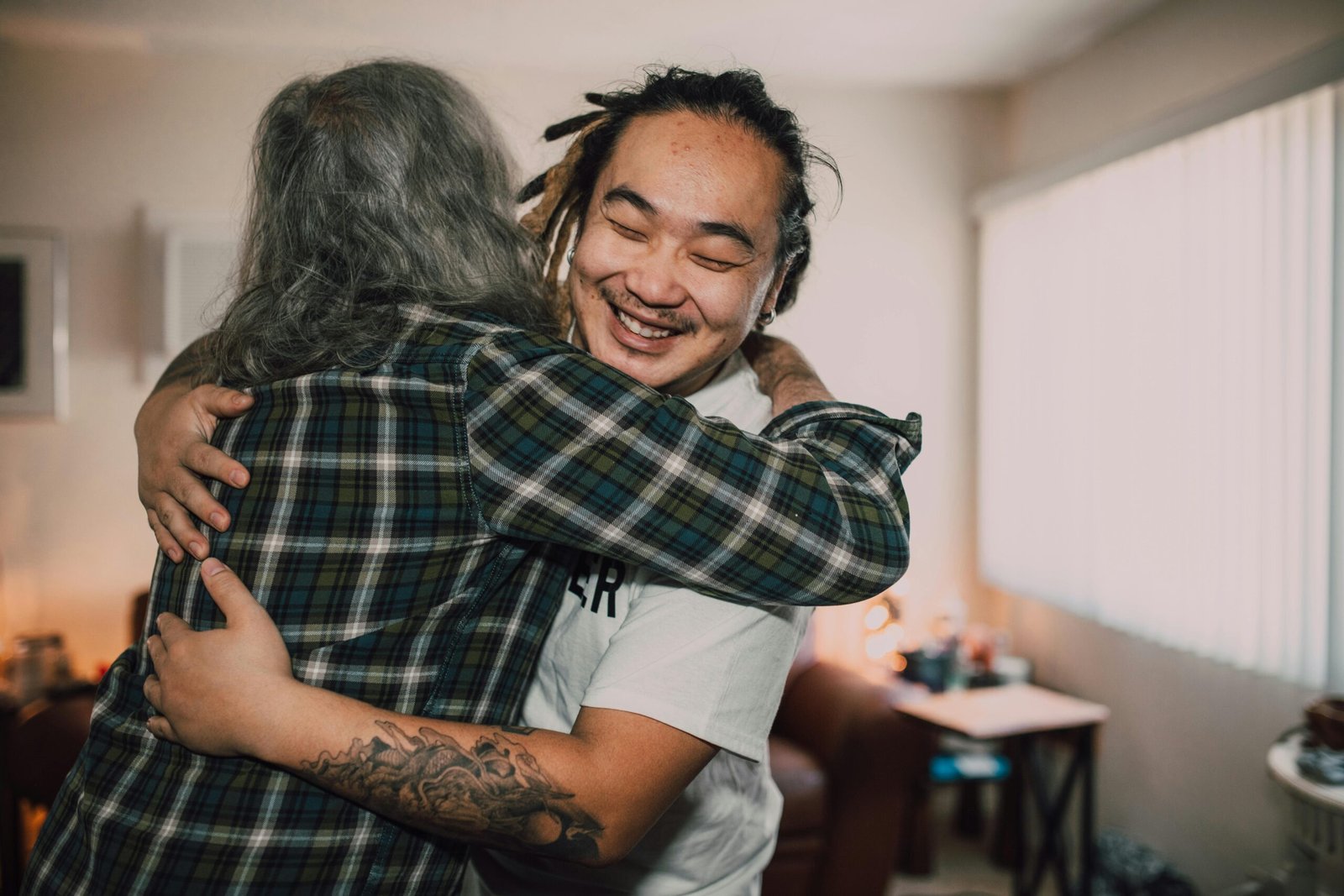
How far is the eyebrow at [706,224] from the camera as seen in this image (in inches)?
42.6

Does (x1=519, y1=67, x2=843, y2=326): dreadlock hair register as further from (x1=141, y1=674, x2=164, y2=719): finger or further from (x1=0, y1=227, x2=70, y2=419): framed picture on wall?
(x1=0, y1=227, x2=70, y2=419): framed picture on wall

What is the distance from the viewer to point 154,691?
90 centimetres

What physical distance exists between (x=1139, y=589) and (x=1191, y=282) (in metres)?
1.00

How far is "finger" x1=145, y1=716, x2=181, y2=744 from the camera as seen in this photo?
2.89 feet

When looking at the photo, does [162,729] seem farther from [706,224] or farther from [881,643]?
[881,643]

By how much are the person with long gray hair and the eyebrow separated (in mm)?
227

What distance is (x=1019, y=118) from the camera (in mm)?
4086

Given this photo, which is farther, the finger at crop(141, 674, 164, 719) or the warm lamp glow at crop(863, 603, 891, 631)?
the warm lamp glow at crop(863, 603, 891, 631)

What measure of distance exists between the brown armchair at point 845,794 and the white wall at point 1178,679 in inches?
31.2

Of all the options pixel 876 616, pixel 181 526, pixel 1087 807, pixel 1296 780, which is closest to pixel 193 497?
pixel 181 526

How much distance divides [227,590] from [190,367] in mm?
498

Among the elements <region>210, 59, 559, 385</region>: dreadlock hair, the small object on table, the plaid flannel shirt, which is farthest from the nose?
the small object on table

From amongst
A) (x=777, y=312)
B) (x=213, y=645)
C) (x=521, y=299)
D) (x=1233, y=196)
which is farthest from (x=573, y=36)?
(x=213, y=645)

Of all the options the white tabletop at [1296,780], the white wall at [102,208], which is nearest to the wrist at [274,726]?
the white tabletop at [1296,780]
